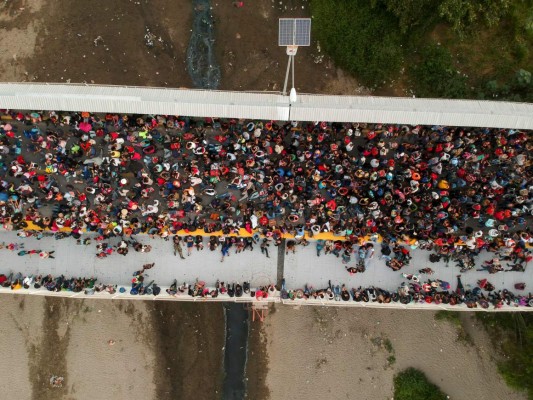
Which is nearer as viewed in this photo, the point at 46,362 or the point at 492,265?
the point at 492,265

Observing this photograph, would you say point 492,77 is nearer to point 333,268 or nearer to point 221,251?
point 333,268

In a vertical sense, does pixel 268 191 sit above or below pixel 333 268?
above

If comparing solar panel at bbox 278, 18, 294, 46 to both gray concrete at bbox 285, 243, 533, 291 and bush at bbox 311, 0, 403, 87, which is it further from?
gray concrete at bbox 285, 243, 533, 291

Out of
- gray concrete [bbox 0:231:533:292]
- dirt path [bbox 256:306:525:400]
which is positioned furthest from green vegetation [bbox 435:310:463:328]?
gray concrete [bbox 0:231:533:292]

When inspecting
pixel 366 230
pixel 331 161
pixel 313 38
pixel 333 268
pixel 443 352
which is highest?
pixel 313 38

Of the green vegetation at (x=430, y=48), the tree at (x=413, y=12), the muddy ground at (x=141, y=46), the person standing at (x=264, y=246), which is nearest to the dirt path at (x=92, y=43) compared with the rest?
the muddy ground at (x=141, y=46)

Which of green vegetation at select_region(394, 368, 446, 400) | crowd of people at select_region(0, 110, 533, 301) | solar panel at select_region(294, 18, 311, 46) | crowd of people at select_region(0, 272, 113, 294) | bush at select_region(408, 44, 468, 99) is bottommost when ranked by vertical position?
green vegetation at select_region(394, 368, 446, 400)

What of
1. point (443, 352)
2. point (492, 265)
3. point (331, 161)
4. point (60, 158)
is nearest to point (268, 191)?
point (331, 161)

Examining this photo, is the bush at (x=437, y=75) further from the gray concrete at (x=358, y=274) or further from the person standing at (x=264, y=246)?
the person standing at (x=264, y=246)
